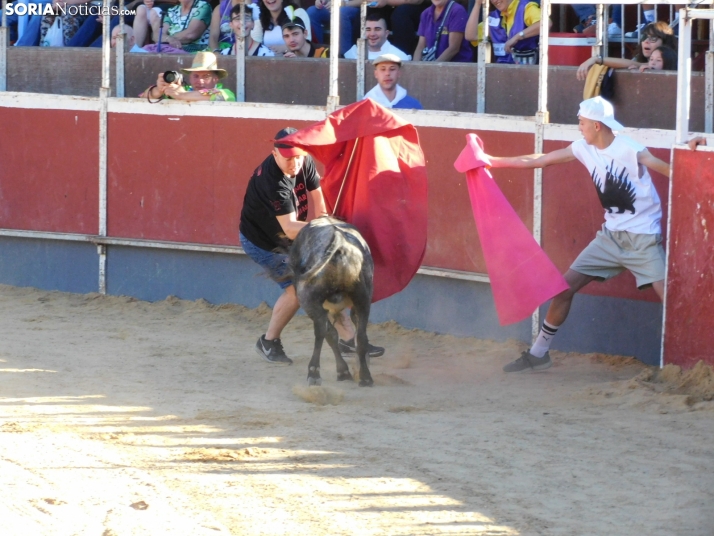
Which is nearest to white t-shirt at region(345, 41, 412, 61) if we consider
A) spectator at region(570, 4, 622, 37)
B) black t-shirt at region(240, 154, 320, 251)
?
spectator at region(570, 4, 622, 37)

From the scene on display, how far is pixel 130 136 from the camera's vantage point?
8523mm

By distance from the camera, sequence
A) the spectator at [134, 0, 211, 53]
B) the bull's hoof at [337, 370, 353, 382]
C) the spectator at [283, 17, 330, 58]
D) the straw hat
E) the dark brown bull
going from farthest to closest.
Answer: the spectator at [134, 0, 211, 53], the spectator at [283, 17, 330, 58], the straw hat, the bull's hoof at [337, 370, 353, 382], the dark brown bull

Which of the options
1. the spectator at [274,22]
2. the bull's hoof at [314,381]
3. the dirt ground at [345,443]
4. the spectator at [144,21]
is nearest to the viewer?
the dirt ground at [345,443]

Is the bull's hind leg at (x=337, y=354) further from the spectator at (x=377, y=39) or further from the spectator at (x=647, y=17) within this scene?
the spectator at (x=647, y=17)

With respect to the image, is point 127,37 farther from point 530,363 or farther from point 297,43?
point 530,363

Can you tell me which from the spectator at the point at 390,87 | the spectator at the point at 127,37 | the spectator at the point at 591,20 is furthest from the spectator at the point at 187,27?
the spectator at the point at 591,20

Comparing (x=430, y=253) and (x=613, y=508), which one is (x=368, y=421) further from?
(x=430, y=253)

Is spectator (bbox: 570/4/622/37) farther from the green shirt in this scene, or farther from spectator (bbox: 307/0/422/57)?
the green shirt

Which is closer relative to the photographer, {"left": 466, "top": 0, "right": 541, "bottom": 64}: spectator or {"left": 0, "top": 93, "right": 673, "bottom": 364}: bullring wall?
{"left": 0, "top": 93, "right": 673, "bottom": 364}: bullring wall

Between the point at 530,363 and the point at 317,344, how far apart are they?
132 cm

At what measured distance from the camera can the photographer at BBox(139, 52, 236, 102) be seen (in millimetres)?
8250

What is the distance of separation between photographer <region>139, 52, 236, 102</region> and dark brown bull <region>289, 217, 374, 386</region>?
2.66 metres

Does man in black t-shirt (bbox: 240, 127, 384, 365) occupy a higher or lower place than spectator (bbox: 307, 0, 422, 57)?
lower

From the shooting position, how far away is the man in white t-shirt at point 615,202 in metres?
5.69
